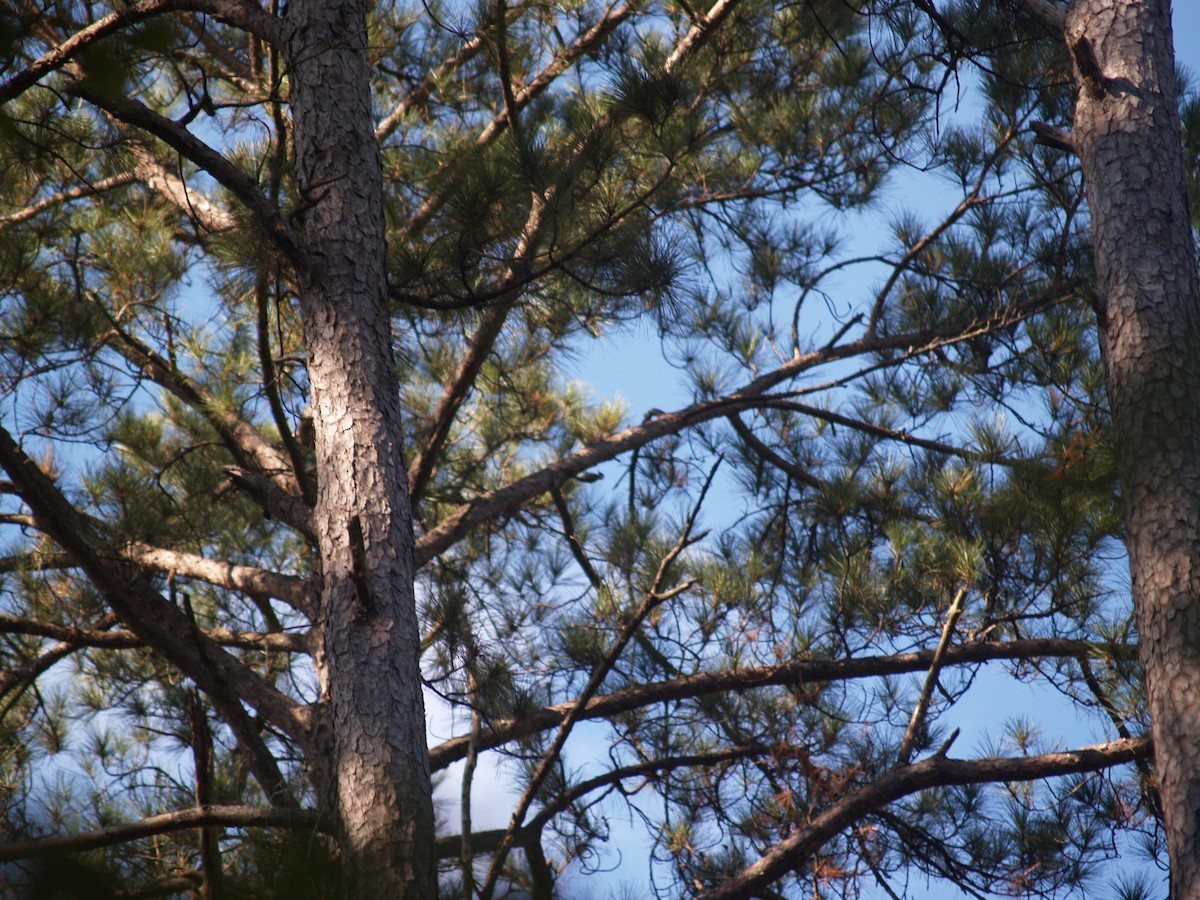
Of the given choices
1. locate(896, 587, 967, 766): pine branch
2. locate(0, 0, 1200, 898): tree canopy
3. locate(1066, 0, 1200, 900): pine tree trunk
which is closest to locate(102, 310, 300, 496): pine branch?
locate(0, 0, 1200, 898): tree canopy

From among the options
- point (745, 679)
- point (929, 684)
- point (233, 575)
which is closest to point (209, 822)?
point (233, 575)

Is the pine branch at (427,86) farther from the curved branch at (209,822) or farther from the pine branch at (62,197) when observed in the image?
the curved branch at (209,822)

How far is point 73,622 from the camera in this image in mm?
3014

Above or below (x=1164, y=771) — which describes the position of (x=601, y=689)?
above

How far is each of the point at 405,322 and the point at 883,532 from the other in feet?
5.18

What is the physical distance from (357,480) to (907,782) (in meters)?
1.38

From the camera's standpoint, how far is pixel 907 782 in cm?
248

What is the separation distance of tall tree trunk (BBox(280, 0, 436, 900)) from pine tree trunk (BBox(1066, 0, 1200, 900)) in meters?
1.31

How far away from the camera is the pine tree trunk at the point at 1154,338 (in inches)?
79.4

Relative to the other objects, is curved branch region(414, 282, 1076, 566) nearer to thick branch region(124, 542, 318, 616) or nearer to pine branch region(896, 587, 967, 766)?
thick branch region(124, 542, 318, 616)

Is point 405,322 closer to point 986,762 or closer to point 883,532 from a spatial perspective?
point 883,532

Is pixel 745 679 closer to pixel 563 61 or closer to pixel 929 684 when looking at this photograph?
pixel 929 684

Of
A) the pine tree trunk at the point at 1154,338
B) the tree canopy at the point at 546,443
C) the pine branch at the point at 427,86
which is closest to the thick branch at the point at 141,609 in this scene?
the tree canopy at the point at 546,443

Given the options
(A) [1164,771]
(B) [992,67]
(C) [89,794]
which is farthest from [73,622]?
(B) [992,67]
